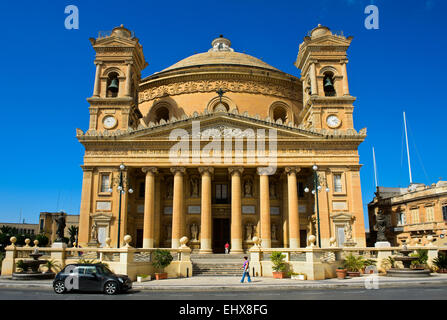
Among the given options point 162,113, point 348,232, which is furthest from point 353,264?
point 162,113

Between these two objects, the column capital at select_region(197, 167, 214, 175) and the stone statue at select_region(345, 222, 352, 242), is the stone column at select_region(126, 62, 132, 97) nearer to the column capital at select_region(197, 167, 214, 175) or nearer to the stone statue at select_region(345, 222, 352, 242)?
the column capital at select_region(197, 167, 214, 175)

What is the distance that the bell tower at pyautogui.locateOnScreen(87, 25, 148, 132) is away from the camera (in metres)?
40.1

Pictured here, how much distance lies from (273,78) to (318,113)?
34.2 ft

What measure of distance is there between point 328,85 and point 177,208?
68.1 feet

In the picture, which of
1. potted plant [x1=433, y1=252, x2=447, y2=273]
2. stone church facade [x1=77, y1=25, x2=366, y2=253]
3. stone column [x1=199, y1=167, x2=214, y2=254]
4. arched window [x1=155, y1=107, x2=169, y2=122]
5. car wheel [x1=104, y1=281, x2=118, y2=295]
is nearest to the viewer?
car wheel [x1=104, y1=281, x2=118, y2=295]

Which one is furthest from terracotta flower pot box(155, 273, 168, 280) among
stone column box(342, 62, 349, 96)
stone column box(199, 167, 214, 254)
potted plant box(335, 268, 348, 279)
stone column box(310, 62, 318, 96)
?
stone column box(342, 62, 349, 96)

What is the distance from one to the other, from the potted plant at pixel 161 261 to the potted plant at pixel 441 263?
1831 cm

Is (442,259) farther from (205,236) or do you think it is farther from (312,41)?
(312,41)

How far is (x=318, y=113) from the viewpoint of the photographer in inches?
1581

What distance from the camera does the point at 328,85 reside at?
41.6 m

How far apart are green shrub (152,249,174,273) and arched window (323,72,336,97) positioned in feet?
87.1

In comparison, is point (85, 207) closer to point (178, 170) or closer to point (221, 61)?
point (178, 170)
